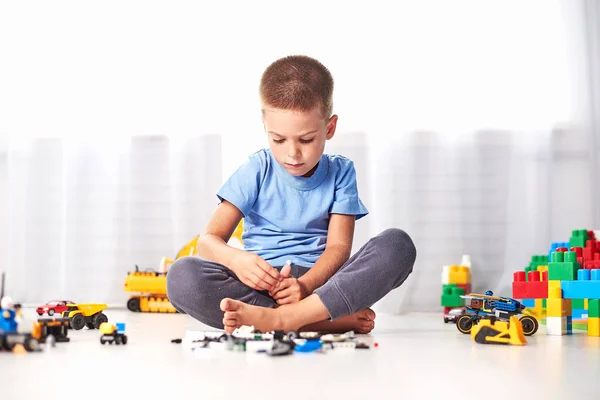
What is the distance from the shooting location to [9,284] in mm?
2438

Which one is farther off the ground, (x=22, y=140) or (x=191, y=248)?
(x=22, y=140)

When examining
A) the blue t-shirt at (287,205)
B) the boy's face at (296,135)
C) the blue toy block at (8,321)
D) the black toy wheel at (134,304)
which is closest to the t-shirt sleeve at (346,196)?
the blue t-shirt at (287,205)

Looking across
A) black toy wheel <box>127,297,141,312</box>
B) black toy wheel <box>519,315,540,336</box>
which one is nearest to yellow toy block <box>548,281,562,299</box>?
black toy wheel <box>519,315,540,336</box>

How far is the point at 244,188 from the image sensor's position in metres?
1.50

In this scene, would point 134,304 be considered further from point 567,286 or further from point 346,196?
point 567,286

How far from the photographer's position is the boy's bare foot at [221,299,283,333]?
1.19 m

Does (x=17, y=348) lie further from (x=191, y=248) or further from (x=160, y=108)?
(x=160, y=108)

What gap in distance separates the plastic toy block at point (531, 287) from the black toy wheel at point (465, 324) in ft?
0.64

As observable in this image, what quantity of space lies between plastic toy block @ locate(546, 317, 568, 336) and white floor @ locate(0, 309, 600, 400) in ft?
0.60

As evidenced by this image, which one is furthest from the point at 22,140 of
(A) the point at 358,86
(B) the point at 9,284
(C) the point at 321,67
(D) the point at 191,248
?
(C) the point at 321,67

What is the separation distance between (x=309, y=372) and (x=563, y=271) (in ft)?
2.72

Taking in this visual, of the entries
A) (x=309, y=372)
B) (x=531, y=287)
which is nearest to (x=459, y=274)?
(x=531, y=287)

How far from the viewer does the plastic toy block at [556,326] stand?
1.52m

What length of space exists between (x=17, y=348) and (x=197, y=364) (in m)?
0.29
